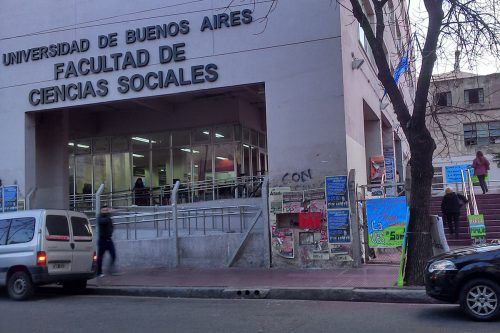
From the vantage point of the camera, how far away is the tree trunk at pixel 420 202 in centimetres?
1052

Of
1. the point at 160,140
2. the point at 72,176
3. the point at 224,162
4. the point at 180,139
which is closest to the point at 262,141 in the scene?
the point at 224,162

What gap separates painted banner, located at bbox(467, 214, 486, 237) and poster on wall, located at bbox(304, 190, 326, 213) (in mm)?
4813

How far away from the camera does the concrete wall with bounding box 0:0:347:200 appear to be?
14367 mm

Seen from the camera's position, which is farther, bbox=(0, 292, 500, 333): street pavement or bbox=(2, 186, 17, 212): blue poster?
bbox=(2, 186, 17, 212): blue poster

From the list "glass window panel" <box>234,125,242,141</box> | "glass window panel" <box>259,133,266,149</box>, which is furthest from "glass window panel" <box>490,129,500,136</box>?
"glass window panel" <box>234,125,242,141</box>

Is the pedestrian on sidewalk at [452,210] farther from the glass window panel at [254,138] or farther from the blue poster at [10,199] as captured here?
the blue poster at [10,199]

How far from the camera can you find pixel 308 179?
1434 cm

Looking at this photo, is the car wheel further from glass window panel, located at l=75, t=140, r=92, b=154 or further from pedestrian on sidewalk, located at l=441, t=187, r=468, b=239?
glass window panel, located at l=75, t=140, r=92, b=154

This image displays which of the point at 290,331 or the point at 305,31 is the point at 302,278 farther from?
the point at 305,31

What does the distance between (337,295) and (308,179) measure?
14.7 feet

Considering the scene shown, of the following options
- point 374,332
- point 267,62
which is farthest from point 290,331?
point 267,62

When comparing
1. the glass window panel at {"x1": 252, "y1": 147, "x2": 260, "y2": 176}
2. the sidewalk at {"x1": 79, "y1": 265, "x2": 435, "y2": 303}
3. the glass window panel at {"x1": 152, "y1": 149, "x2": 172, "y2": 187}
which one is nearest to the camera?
the sidewalk at {"x1": 79, "y1": 265, "x2": 435, "y2": 303}

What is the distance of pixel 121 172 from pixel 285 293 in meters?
14.9

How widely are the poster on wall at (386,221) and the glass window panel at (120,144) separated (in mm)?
12901
